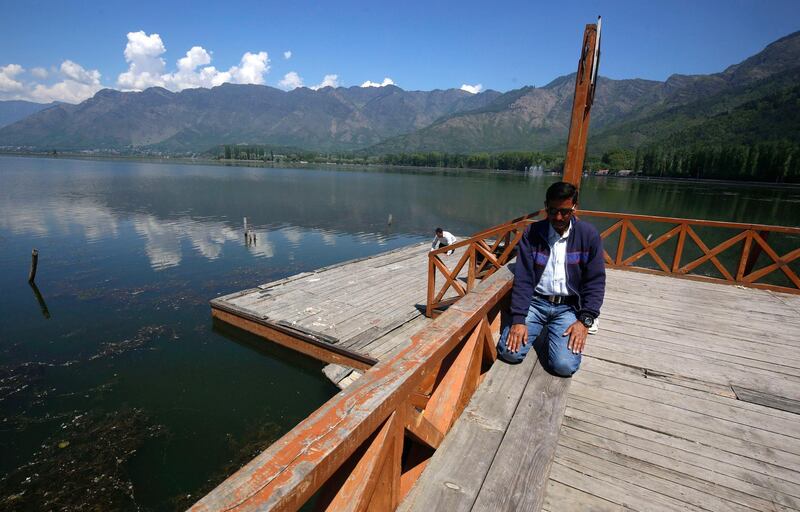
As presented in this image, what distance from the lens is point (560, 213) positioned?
3520mm

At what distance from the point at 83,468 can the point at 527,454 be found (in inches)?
327

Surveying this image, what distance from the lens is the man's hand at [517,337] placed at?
3389mm

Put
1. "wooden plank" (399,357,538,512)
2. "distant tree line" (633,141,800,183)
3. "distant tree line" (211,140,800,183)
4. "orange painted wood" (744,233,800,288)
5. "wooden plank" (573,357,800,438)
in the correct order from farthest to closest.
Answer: "distant tree line" (211,140,800,183) < "distant tree line" (633,141,800,183) < "orange painted wood" (744,233,800,288) < "wooden plank" (573,357,800,438) < "wooden plank" (399,357,538,512)

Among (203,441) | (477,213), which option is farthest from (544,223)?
(477,213)

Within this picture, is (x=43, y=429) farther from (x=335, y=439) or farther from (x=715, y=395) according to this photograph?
(x=715, y=395)

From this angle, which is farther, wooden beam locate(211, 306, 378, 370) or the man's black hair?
wooden beam locate(211, 306, 378, 370)

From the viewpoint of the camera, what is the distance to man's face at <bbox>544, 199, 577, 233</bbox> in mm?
3451

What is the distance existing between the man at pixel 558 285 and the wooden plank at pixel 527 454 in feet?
1.21

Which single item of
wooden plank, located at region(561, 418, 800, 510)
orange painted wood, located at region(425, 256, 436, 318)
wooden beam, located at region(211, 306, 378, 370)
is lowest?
wooden beam, located at region(211, 306, 378, 370)

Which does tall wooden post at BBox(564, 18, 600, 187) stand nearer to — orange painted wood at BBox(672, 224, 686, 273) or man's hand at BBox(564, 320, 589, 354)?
orange painted wood at BBox(672, 224, 686, 273)

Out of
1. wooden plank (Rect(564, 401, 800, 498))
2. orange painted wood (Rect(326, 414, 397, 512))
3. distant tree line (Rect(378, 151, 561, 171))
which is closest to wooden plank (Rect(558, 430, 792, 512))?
wooden plank (Rect(564, 401, 800, 498))

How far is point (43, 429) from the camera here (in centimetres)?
780

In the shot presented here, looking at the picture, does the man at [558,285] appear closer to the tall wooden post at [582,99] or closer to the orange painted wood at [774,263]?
the tall wooden post at [582,99]

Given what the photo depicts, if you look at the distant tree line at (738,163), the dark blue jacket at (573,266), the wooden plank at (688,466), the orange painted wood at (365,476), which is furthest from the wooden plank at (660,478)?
the distant tree line at (738,163)
